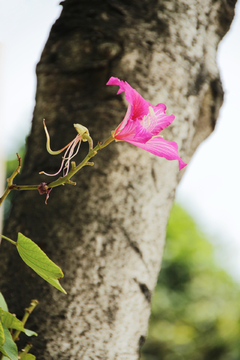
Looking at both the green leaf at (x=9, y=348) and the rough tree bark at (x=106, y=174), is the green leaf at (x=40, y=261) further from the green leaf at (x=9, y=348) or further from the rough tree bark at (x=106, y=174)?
the rough tree bark at (x=106, y=174)

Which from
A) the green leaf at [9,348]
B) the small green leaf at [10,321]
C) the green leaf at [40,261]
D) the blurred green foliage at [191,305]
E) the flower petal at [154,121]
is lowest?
the green leaf at [9,348]

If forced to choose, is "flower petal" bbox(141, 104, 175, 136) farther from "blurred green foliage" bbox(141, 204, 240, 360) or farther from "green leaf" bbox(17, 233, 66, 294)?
"blurred green foliage" bbox(141, 204, 240, 360)

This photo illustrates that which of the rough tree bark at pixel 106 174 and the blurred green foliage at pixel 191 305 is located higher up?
the blurred green foliage at pixel 191 305

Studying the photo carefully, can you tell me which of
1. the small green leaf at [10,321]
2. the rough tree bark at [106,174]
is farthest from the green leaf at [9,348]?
the rough tree bark at [106,174]

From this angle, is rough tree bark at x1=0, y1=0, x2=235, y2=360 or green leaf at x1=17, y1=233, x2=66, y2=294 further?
rough tree bark at x1=0, y1=0, x2=235, y2=360

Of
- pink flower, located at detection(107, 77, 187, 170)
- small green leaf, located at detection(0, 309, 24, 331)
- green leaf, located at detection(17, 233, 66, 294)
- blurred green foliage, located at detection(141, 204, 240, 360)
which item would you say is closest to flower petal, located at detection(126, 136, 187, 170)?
pink flower, located at detection(107, 77, 187, 170)

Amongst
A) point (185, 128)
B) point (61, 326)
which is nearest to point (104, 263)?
point (61, 326)

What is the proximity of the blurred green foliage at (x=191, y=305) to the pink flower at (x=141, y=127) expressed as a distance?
5399 mm

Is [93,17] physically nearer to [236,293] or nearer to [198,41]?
[198,41]

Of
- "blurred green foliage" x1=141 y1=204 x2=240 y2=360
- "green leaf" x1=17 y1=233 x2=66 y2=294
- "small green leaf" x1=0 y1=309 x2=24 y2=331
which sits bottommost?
"small green leaf" x1=0 y1=309 x2=24 y2=331

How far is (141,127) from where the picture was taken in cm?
39

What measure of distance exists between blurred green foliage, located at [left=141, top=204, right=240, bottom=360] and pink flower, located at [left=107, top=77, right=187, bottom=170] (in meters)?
5.40

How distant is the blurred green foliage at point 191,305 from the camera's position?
17.8ft

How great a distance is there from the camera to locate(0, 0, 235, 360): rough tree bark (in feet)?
2.24
